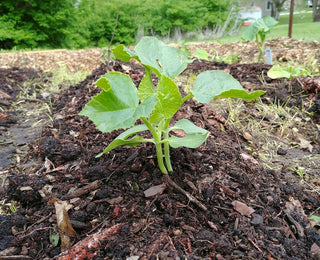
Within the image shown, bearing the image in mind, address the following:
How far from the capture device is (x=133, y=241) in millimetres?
1085

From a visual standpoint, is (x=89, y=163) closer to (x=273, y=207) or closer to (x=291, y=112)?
(x=273, y=207)

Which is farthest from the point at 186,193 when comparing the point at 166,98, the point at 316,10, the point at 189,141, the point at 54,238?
the point at 316,10

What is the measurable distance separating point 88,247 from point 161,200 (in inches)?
12.6

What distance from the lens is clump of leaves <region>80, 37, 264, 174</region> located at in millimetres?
957

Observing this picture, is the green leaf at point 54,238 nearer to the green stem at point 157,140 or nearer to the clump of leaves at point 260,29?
the green stem at point 157,140

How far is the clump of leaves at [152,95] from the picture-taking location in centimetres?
96

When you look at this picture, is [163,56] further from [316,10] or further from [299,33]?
[316,10]

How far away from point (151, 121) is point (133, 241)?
43cm

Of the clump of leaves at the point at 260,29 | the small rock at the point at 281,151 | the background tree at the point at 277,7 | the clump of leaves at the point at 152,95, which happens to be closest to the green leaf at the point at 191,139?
the clump of leaves at the point at 152,95

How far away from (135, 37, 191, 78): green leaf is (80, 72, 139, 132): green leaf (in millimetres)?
231

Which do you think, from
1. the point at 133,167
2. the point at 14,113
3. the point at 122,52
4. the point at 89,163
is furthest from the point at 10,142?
the point at 122,52

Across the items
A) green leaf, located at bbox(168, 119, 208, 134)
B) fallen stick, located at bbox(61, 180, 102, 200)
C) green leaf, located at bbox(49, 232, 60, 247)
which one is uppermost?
green leaf, located at bbox(168, 119, 208, 134)

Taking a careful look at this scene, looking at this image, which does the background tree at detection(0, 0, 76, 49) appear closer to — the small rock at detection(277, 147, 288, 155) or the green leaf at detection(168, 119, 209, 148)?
the small rock at detection(277, 147, 288, 155)

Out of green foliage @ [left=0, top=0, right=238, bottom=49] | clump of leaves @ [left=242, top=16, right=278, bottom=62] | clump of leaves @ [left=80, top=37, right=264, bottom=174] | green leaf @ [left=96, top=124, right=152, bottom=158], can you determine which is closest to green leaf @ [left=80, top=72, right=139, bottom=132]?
clump of leaves @ [left=80, top=37, right=264, bottom=174]
